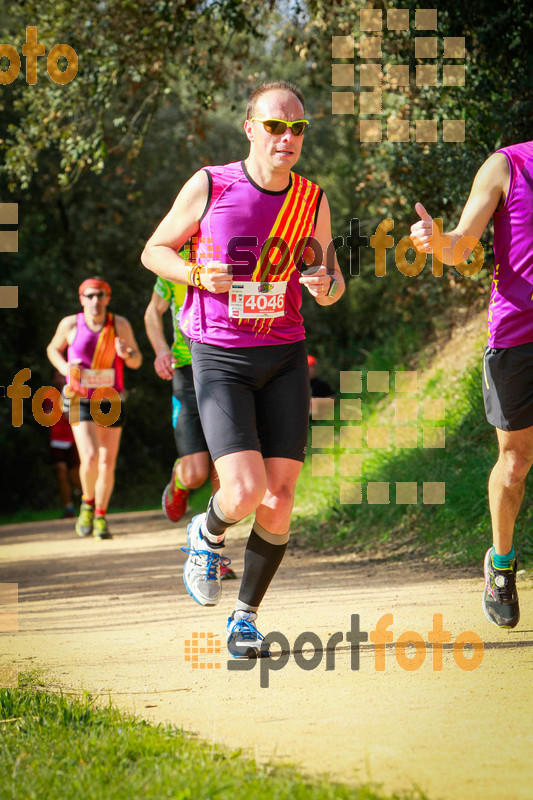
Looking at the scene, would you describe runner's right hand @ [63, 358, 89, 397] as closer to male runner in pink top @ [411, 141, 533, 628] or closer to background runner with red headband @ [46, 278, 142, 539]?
background runner with red headband @ [46, 278, 142, 539]

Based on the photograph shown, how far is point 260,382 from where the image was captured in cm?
423

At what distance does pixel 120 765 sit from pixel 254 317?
199 centimetres

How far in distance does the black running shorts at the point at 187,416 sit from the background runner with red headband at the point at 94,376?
2.40m

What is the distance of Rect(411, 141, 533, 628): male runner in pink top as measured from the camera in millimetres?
4277

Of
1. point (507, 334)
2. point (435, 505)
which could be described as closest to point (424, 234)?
point (507, 334)

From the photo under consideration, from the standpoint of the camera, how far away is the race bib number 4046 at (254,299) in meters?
4.14

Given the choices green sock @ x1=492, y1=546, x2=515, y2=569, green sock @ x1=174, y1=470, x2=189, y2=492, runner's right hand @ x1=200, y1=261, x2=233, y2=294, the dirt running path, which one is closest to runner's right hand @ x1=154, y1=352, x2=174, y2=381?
green sock @ x1=174, y1=470, x2=189, y2=492

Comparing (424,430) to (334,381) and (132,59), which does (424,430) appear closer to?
(132,59)

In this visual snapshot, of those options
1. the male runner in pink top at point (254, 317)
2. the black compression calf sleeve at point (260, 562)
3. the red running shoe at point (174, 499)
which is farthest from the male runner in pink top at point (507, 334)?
the red running shoe at point (174, 499)

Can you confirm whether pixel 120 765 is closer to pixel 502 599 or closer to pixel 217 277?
pixel 217 277

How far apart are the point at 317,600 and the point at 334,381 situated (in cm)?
984

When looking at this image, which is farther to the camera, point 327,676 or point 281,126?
point 281,126

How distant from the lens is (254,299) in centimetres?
416
